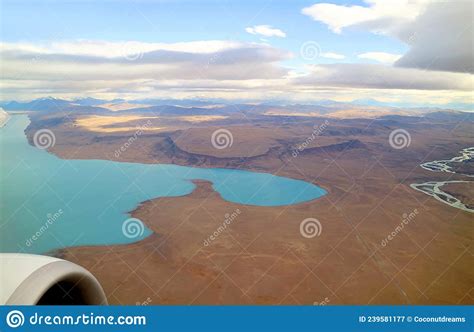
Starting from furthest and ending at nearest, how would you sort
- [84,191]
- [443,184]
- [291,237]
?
[443,184] < [84,191] < [291,237]

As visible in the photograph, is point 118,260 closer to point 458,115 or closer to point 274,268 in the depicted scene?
point 274,268

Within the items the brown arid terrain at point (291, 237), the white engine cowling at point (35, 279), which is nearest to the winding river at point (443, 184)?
the brown arid terrain at point (291, 237)

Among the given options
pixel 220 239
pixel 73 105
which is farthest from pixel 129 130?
pixel 220 239

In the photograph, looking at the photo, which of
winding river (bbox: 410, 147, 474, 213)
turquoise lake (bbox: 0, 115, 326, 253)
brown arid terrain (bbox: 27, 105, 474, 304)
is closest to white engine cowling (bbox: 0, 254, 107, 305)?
brown arid terrain (bbox: 27, 105, 474, 304)

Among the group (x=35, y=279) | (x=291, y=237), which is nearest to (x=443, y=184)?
(x=291, y=237)

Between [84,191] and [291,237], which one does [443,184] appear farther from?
[84,191]

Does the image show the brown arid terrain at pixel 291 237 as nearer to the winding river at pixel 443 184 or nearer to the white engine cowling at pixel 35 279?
the winding river at pixel 443 184
